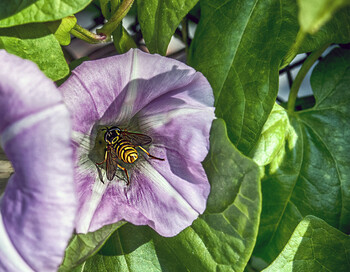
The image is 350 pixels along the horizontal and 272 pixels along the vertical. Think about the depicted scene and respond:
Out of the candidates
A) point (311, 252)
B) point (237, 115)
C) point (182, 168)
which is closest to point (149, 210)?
point (182, 168)

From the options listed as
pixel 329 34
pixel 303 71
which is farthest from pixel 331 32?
pixel 303 71

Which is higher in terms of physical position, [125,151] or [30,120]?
[30,120]

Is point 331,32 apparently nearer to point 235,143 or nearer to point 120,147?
point 235,143

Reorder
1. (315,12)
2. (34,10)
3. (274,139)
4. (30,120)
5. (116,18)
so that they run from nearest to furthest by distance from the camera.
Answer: (315,12) → (30,120) → (34,10) → (116,18) → (274,139)

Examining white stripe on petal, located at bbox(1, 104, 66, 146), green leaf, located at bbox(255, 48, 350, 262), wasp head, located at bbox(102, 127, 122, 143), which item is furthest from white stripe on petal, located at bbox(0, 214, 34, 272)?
green leaf, located at bbox(255, 48, 350, 262)

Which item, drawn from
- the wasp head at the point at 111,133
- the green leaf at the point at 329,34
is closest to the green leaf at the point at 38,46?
the wasp head at the point at 111,133

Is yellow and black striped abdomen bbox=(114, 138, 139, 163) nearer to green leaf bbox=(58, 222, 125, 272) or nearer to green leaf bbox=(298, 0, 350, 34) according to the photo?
green leaf bbox=(58, 222, 125, 272)
